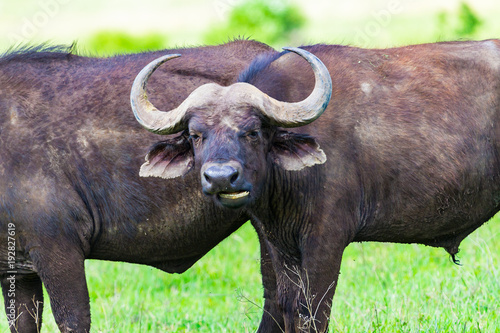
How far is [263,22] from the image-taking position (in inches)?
910

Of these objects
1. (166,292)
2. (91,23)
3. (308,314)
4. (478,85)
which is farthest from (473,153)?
(91,23)

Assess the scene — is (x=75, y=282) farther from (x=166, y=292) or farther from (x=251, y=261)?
(x=251, y=261)

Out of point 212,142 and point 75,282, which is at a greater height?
point 212,142

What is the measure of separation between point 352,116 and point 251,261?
15.2 ft

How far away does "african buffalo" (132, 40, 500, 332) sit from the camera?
216 inches

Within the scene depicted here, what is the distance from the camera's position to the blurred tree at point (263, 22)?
22.3 meters

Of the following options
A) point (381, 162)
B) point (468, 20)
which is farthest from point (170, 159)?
point (468, 20)

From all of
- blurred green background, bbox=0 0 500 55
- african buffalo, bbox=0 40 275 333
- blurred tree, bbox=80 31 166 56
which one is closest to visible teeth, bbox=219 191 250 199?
african buffalo, bbox=0 40 275 333

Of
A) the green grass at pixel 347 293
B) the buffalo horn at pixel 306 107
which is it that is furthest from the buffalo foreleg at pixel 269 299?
the buffalo horn at pixel 306 107

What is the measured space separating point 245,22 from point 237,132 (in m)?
17.6

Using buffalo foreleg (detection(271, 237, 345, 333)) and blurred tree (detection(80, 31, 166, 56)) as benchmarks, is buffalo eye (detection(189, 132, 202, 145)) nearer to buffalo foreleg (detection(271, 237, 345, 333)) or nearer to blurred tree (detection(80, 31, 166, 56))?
buffalo foreleg (detection(271, 237, 345, 333))

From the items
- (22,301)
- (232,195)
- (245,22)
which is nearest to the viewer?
(232,195)

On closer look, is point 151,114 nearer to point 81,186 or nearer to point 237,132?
point 237,132

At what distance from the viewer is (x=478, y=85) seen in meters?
6.20
